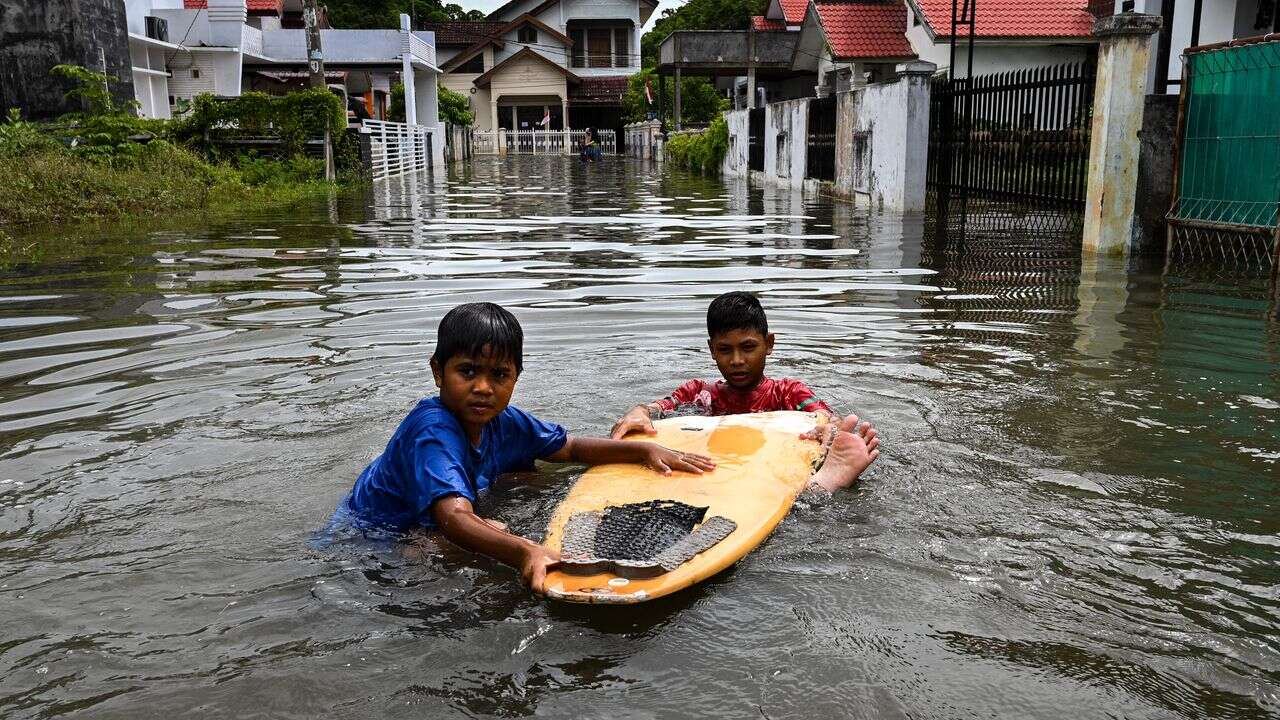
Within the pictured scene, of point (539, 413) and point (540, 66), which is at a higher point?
point (540, 66)

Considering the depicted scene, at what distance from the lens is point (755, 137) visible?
26562mm

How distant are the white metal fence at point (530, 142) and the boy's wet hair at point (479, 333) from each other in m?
48.1

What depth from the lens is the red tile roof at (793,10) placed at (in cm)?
3647

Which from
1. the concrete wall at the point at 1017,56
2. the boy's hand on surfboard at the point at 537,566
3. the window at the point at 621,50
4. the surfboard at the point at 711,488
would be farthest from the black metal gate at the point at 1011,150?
the window at the point at 621,50

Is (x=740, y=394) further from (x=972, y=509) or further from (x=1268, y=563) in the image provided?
(x=1268, y=563)

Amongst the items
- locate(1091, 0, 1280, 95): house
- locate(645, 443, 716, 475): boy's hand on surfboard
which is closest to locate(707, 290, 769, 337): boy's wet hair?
locate(645, 443, 716, 475): boy's hand on surfboard

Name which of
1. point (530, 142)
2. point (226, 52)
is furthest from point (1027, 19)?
point (530, 142)

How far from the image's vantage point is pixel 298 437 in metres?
4.83

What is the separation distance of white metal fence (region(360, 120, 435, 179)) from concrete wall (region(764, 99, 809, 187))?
9.30m

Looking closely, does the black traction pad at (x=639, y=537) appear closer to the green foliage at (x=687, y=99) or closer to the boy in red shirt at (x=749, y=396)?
the boy in red shirt at (x=749, y=396)

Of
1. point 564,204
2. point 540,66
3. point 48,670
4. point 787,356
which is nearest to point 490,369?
point 48,670

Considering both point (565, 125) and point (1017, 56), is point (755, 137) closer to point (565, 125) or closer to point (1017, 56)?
point (1017, 56)

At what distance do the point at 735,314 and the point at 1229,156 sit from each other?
266 inches

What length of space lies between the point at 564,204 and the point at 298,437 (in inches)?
581
